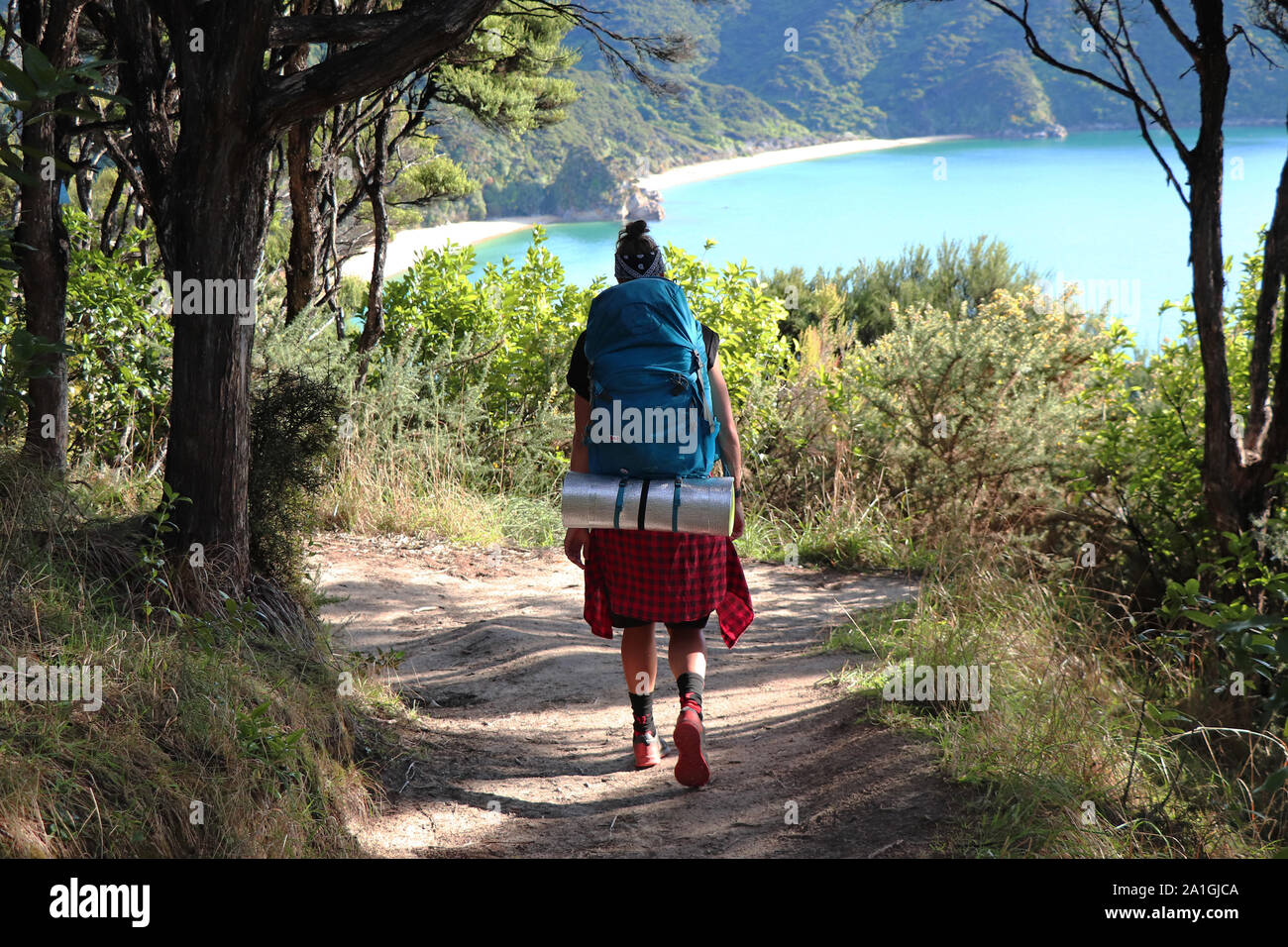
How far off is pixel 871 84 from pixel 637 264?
207 ft

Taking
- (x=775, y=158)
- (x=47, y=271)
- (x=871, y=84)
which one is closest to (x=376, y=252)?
(x=47, y=271)

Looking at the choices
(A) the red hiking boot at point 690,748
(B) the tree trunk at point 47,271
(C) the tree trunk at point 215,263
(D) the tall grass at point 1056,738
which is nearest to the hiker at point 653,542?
(A) the red hiking boot at point 690,748

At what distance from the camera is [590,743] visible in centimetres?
401

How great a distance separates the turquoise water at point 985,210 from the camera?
102ft

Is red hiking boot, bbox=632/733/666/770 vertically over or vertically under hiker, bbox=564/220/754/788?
under

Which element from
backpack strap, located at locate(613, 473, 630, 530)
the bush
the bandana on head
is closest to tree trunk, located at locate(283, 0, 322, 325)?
the bush

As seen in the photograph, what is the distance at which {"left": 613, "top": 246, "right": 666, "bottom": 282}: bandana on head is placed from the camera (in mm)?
3367

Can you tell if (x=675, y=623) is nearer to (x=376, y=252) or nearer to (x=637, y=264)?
(x=637, y=264)

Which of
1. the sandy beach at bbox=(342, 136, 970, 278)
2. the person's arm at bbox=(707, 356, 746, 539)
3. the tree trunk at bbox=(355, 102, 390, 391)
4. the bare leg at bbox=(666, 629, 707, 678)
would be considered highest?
the sandy beach at bbox=(342, 136, 970, 278)

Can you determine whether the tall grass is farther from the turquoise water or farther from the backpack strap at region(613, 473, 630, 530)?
the turquoise water

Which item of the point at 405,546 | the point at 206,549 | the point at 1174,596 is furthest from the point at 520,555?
the point at 1174,596

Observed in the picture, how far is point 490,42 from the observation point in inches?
347

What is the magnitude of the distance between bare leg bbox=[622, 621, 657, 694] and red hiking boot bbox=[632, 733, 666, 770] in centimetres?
21
